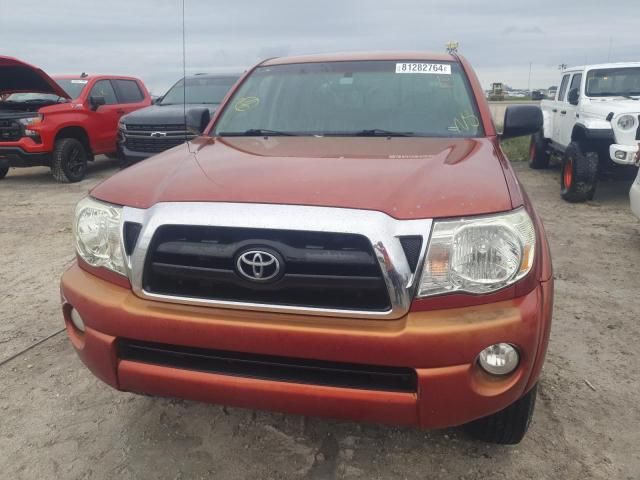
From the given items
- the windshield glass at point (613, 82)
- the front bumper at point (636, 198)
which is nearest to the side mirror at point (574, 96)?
the windshield glass at point (613, 82)

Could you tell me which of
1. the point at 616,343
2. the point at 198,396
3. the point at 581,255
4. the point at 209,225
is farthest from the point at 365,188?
the point at 581,255

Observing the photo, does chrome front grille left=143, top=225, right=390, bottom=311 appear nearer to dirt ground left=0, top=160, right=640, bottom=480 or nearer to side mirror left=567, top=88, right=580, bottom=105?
dirt ground left=0, top=160, right=640, bottom=480

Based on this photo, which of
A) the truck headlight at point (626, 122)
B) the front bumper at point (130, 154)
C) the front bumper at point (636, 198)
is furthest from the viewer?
the front bumper at point (130, 154)

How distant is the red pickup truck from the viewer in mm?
8531

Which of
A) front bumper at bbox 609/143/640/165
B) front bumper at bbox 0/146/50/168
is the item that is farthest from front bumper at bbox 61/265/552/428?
front bumper at bbox 0/146/50/168

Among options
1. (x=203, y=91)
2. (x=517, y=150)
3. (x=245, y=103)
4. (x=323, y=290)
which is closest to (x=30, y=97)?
(x=203, y=91)

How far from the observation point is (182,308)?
191 centimetres

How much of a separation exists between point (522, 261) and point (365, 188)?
58cm

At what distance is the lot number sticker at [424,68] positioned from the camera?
329 centimetres

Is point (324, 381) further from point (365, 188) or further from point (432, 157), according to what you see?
point (432, 157)

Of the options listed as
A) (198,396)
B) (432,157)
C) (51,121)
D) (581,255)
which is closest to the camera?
(198,396)

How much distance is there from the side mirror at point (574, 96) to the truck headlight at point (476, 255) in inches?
287

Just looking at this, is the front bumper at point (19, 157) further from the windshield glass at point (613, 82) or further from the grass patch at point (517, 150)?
the grass patch at point (517, 150)

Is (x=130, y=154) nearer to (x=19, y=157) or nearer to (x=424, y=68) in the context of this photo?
(x=19, y=157)
